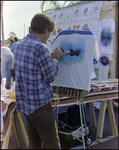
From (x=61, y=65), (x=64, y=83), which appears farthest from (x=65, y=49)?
(x=64, y=83)

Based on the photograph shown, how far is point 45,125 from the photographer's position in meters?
1.57

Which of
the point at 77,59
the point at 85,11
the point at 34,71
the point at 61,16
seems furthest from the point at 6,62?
the point at 34,71

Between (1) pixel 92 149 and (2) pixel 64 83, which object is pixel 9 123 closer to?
(2) pixel 64 83

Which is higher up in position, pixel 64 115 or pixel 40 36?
pixel 40 36

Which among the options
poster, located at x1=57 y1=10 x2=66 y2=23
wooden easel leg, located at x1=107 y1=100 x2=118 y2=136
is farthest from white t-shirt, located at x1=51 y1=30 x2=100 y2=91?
poster, located at x1=57 y1=10 x2=66 y2=23

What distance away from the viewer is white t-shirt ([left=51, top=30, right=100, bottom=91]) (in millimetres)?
2158

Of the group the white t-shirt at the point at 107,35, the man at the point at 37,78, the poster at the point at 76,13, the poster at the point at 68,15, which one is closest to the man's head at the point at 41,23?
the man at the point at 37,78

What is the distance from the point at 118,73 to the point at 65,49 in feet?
8.51

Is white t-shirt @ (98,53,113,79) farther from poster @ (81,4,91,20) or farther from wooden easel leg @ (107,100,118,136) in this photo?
wooden easel leg @ (107,100,118,136)

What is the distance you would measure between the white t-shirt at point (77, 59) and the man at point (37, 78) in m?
0.57

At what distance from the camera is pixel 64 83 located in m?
2.21

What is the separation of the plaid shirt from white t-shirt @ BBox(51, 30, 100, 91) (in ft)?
2.07

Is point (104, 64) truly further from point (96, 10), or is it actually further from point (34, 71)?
point (34, 71)

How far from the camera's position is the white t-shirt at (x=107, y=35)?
4371mm
